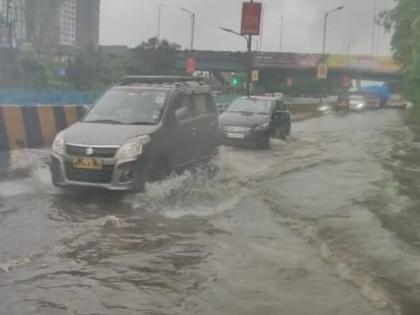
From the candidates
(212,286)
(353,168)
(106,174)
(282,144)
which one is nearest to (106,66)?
(282,144)

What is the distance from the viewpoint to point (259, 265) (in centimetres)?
657

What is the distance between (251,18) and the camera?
86.4 feet

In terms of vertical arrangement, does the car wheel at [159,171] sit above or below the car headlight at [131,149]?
below

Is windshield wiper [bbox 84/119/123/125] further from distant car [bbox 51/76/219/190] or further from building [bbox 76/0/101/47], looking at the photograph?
building [bbox 76/0/101/47]

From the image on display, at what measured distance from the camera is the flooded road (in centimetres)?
551

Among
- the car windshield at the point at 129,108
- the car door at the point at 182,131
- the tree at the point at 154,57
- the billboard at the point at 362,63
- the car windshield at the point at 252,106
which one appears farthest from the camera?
the billboard at the point at 362,63

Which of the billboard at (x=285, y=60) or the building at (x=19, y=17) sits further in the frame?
the billboard at (x=285, y=60)

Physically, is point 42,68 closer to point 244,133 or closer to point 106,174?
point 244,133

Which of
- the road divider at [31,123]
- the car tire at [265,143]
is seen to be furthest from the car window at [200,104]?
the car tire at [265,143]

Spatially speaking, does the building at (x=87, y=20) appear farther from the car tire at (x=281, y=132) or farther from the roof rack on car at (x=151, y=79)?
the roof rack on car at (x=151, y=79)

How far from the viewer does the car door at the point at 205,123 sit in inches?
469

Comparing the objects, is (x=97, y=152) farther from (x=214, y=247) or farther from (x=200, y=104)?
(x=200, y=104)

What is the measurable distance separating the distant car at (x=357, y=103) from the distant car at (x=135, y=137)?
48268 mm

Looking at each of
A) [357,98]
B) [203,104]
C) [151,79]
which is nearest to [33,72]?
[357,98]
